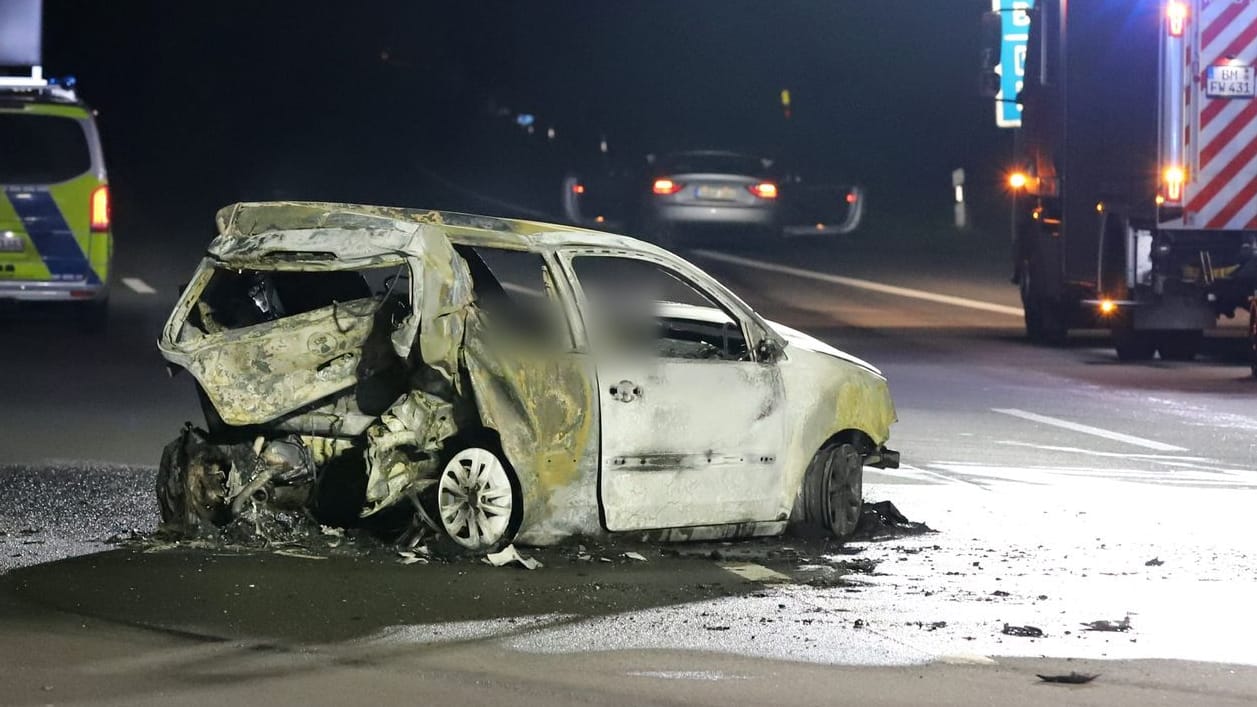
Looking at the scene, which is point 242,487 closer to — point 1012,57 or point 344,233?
point 344,233

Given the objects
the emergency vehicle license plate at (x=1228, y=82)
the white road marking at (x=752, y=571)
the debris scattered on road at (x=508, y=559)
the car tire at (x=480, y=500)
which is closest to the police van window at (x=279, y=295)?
the car tire at (x=480, y=500)

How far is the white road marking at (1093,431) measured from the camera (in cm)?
1282

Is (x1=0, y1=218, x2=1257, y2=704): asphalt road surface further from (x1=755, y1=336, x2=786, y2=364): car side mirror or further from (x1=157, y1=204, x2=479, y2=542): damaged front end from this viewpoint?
(x1=755, y1=336, x2=786, y2=364): car side mirror

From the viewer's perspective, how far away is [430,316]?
825 centimetres

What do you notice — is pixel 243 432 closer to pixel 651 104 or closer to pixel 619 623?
pixel 619 623

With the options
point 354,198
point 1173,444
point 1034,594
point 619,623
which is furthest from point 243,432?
point 354,198

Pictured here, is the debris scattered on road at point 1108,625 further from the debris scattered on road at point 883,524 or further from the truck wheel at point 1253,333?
the truck wheel at point 1253,333

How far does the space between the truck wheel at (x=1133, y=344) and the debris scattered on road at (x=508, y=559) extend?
37.4 ft

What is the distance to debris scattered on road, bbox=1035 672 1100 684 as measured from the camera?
6543mm

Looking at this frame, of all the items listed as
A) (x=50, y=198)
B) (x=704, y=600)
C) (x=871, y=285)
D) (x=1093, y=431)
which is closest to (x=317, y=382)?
(x=704, y=600)

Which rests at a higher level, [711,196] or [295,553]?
[711,196]

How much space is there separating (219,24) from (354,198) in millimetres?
69729

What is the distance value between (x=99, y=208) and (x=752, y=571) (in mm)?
11364

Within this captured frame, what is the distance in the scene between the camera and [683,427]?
8727 mm
